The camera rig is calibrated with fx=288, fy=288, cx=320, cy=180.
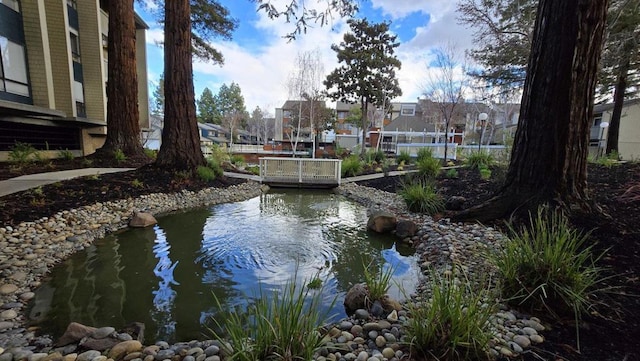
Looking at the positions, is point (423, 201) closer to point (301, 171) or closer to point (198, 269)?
point (198, 269)

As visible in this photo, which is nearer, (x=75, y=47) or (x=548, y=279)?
(x=548, y=279)

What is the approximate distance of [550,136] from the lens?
139 inches

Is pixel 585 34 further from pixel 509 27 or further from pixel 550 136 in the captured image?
pixel 509 27

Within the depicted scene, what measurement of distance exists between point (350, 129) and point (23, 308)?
35862 millimetres

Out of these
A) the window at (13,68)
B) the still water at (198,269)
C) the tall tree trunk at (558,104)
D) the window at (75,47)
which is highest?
the window at (75,47)

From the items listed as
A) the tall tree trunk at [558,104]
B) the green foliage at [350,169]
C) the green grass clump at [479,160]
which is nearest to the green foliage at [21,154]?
the green foliage at [350,169]

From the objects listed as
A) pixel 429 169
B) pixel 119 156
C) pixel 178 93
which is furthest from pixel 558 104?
pixel 119 156

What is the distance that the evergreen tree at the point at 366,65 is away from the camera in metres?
20.0

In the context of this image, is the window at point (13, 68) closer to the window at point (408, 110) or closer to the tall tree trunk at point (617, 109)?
the tall tree trunk at point (617, 109)

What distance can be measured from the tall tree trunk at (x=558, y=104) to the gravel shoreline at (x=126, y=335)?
87 cm

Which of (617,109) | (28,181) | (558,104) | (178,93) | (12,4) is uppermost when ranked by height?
(12,4)

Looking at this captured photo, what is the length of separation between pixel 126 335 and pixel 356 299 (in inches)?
72.2

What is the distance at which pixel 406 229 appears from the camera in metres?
4.78

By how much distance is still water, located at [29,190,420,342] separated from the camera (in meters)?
2.55
